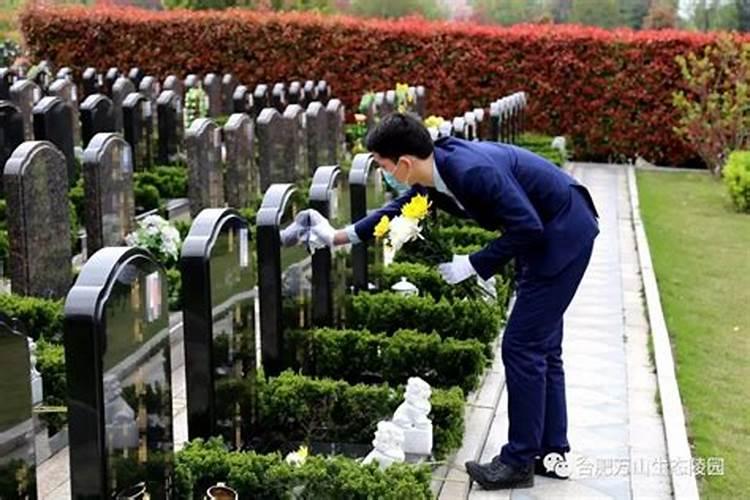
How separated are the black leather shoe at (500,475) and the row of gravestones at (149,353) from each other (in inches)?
43.7

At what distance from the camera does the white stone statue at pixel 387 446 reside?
477 centimetres

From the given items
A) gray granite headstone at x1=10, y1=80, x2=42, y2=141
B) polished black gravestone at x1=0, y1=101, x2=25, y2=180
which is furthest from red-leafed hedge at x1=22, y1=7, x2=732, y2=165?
polished black gravestone at x1=0, y1=101, x2=25, y2=180

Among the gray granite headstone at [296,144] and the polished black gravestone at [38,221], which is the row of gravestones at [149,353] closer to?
the polished black gravestone at [38,221]

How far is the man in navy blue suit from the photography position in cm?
466

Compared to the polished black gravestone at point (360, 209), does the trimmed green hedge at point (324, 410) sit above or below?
below

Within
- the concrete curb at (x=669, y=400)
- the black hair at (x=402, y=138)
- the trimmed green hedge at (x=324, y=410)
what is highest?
the black hair at (x=402, y=138)

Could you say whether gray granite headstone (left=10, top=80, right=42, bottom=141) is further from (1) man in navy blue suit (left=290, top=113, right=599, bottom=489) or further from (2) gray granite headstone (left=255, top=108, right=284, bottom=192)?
(1) man in navy blue suit (left=290, top=113, right=599, bottom=489)

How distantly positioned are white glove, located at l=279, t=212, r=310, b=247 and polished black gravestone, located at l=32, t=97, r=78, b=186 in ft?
17.6

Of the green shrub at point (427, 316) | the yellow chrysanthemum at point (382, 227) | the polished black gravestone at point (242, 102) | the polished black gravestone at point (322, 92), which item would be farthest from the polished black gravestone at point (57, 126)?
the polished black gravestone at point (322, 92)

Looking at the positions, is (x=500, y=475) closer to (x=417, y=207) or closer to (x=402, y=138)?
(x=417, y=207)

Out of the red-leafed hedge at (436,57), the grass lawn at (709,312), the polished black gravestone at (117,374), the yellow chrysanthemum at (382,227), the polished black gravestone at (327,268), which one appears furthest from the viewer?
the red-leafed hedge at (436,57)

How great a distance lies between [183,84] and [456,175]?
50.5ft

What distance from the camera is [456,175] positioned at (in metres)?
4.68

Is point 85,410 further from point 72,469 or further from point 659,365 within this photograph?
point 659,365
